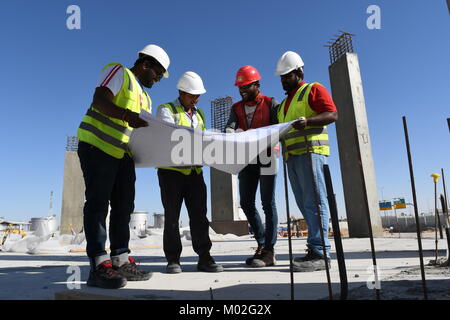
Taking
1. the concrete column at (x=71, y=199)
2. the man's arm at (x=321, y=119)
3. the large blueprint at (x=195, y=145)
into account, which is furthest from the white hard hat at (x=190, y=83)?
the concrete column at (x=71, y=199)

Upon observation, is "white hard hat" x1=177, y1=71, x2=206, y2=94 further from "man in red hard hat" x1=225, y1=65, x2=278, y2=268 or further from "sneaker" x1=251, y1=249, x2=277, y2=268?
"sneaker" x1=251, y1=249, x2=277, y2=268

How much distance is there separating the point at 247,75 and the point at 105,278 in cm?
198

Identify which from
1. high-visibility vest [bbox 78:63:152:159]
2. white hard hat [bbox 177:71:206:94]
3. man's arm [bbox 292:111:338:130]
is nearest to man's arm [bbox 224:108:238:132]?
white hard hat [bbox 177:71:206:94]

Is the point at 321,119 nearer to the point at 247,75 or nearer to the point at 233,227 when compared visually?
the point at 247,75

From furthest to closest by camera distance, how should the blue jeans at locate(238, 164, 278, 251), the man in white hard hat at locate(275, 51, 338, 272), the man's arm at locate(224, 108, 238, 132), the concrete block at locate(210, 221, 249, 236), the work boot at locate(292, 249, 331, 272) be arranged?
the concrete block at locate(210, 221, 249, 236) < the man's arm at locate(224, 108, 238, 132) < the blue jeans at locate(238, 164, 278, 251) < the man in white hard hat at locate(275, 51, 338, 272) < the work boot at locate(292, 249, 331, 272)

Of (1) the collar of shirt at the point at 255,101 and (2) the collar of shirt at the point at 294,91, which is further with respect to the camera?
(1) the collar of shirt at the point at 255,101

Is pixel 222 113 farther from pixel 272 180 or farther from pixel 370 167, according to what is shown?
pixel 272 180

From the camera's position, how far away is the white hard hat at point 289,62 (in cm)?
268

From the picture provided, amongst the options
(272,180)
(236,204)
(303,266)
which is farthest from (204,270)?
(236,204)

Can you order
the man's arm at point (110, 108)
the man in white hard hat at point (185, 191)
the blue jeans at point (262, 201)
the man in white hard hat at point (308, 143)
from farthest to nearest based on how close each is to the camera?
the blue jeans at point (262, 201)
the man in white hard hat at point (185, 191)
the man in white hard hat at point (308, 143)
the man's arm at point (110, 108)

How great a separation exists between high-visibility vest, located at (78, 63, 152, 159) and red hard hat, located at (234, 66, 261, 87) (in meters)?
1.01

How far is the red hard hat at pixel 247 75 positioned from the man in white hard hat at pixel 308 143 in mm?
248

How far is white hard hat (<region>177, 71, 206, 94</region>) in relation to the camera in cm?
269

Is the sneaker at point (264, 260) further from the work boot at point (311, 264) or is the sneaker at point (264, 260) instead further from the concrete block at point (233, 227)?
the concrete block at point (233, 227)
